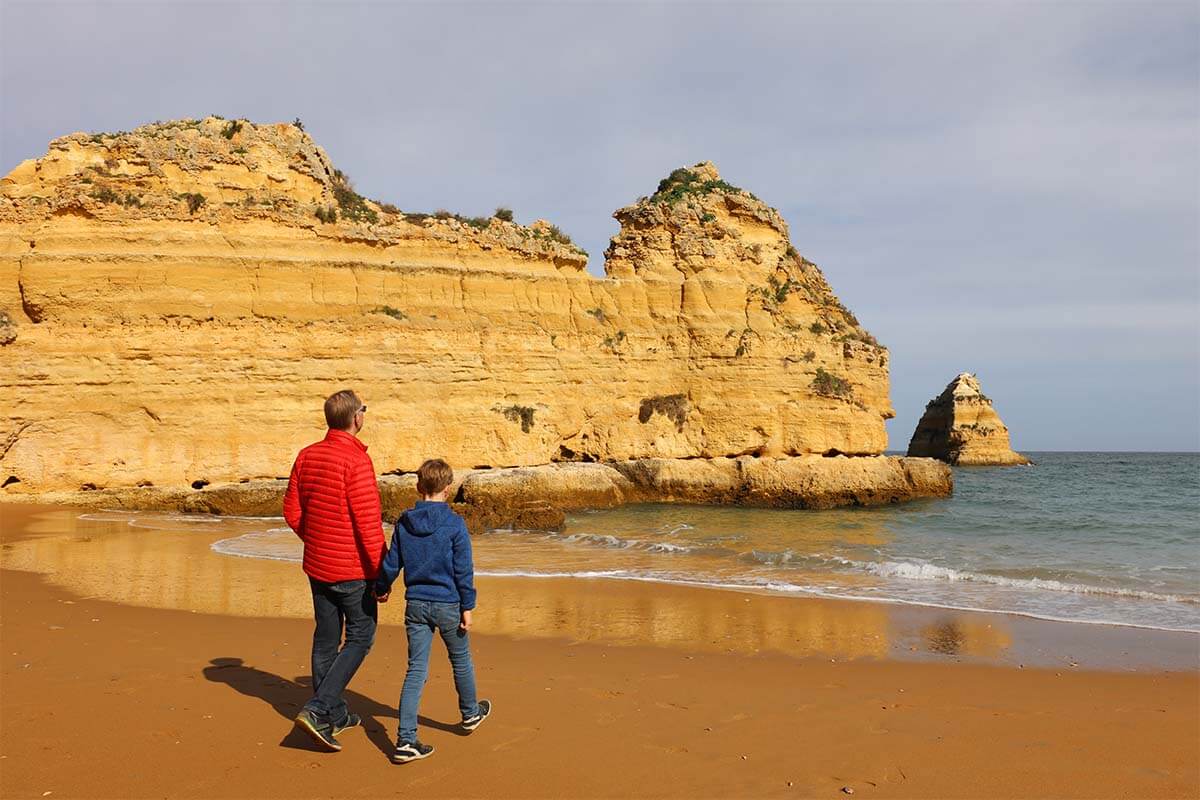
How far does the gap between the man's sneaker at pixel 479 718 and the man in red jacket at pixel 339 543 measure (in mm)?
602

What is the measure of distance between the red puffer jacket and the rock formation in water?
17.3 metres

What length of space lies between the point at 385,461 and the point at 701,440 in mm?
10134

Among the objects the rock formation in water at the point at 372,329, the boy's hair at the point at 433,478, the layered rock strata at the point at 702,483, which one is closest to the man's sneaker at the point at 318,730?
the boy's hair at the point at 433,478

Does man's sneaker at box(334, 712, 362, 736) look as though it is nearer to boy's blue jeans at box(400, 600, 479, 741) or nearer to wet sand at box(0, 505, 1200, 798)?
wet sand at box(0, 505, 1200, 798)

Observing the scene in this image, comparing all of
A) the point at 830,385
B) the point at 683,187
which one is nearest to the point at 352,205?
the point at 683,187

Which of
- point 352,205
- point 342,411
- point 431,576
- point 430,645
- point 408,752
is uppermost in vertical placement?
point 352,205

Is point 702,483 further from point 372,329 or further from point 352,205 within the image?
point 352,205

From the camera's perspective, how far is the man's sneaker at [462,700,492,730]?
13.7ft

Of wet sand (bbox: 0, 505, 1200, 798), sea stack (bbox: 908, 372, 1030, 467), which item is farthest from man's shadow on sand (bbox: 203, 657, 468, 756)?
sea stack (bbox: 908, 372, 1030, 467)

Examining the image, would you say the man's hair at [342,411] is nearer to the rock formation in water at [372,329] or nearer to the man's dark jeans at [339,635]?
the man's dark jeans at [339,635]

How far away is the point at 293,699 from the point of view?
4742mm

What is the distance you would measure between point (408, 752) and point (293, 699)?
4.33 feet

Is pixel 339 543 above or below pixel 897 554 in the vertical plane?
above

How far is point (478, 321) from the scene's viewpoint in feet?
76.8
